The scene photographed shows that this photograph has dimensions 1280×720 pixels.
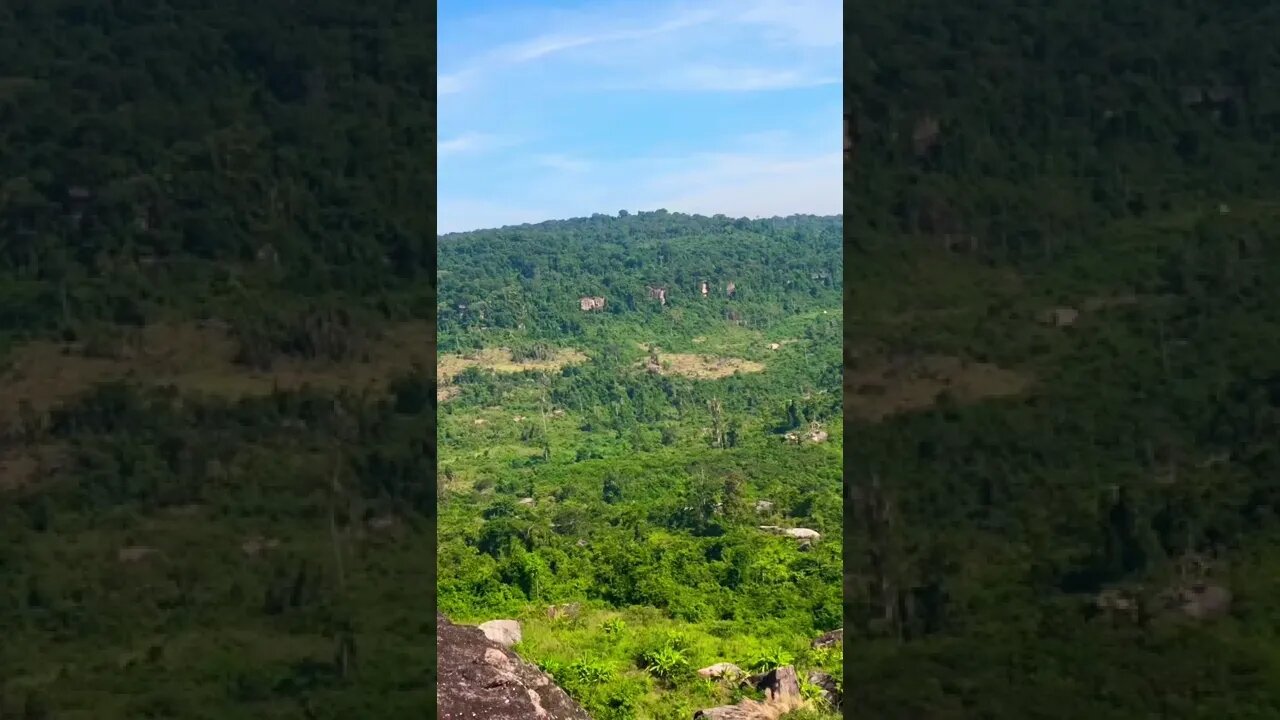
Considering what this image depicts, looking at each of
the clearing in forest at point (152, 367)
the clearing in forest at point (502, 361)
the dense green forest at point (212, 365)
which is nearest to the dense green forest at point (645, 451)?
the clearing in forest at point (502, 361)

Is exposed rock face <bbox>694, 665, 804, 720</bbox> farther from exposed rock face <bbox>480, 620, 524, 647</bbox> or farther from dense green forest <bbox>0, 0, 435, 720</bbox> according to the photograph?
dense green forest <bbox>0, 0, 435, 720</bbox>

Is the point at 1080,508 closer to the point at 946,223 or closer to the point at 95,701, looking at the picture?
the point at 946,223

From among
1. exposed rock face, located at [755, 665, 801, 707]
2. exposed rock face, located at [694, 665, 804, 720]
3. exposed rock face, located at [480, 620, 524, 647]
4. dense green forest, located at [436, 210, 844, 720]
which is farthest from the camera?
dense green forest, located at [436, 210, 844, 720]

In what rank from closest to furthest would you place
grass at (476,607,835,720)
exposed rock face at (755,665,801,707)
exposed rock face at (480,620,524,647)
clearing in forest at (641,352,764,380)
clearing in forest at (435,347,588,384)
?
1. exposed rock face at (755,665,801,707)
2. grass at (476,607,835,720)
3. exposed rock face at (480,620,524,647)
4. clearing in forest at (641,352,764,380)
5. clearing in forest at (435,347,588,384)

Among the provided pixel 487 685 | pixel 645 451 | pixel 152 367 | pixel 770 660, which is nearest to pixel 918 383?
pixel 152 367

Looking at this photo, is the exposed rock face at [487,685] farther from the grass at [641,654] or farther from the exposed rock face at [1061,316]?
the exposed rock face at [1061,316]

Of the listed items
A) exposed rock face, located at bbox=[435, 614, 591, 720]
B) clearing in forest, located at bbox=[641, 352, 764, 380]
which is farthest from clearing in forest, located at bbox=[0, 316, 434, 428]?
clearing in forest, located at bbox=[641, 352, 764, 380]

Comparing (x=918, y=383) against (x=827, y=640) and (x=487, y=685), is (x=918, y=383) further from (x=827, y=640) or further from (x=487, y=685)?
(x=827, y=640)
